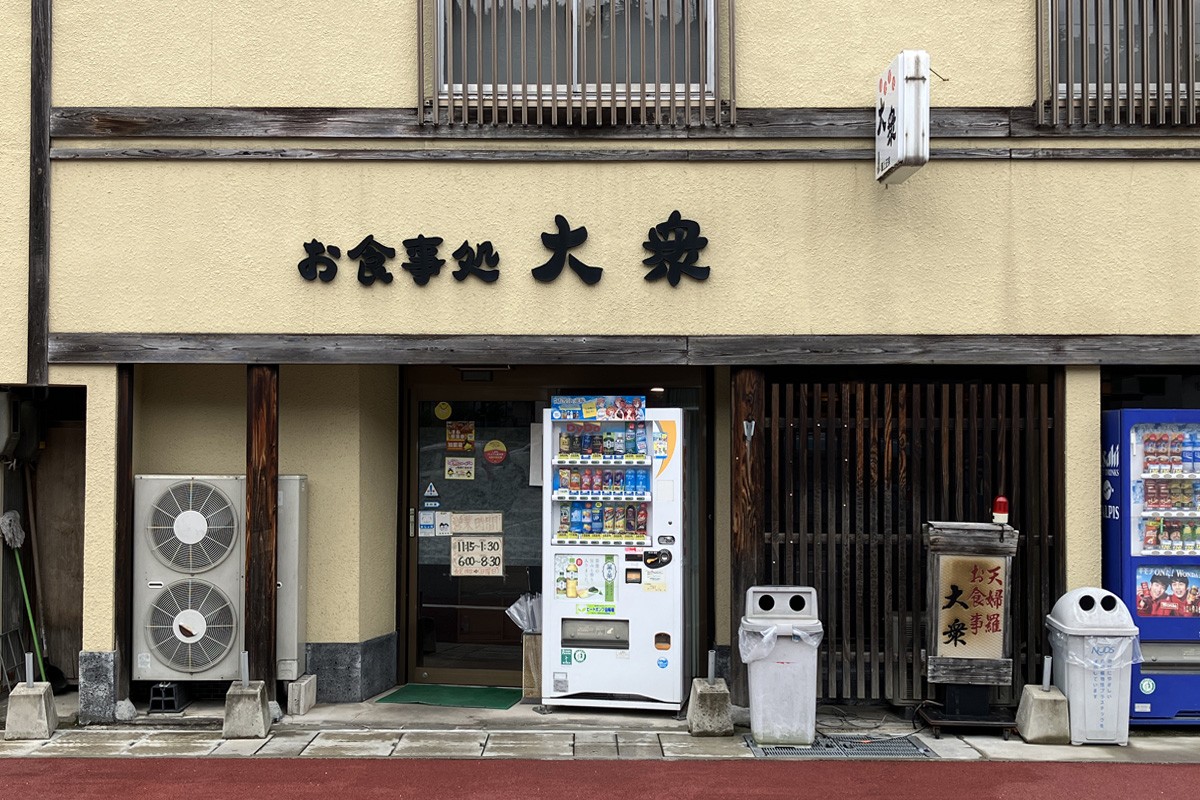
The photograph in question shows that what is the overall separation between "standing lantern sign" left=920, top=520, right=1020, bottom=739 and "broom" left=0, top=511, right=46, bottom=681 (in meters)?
7.56

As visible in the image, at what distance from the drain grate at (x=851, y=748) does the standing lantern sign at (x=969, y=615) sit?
419 millimetres

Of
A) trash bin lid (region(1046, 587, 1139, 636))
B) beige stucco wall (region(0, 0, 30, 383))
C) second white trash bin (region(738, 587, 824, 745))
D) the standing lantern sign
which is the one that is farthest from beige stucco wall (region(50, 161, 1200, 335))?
second white trash bin (region(738, 587, 824, 745))

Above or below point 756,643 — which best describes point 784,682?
below

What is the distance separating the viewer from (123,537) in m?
9.39

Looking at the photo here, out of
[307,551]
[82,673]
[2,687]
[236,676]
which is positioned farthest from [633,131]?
[2,687]

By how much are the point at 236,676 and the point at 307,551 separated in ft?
3.89

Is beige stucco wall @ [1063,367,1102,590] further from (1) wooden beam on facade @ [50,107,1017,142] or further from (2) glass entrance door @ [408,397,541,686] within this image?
(2) glass entrance door @ [408,397,541,686]

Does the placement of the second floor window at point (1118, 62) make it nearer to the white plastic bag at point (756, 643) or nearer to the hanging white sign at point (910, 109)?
the hanging white sign at point (910, 109)

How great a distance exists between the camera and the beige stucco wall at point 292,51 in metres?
9.31

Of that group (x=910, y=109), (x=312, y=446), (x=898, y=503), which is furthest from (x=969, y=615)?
(x=312, y=446)

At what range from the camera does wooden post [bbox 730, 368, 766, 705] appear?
9.24 m

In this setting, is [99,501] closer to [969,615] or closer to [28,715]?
[28,715]

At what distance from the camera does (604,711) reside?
967cm

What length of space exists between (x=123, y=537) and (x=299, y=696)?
194cm
